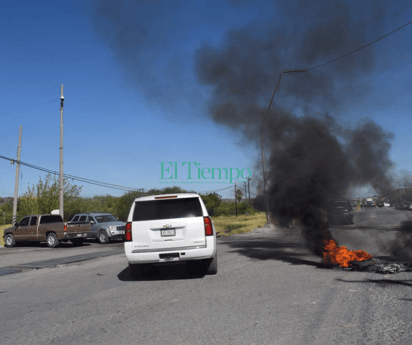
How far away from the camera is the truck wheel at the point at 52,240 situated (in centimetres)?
1927

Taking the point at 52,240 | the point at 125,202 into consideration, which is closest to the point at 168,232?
the point at 52,240

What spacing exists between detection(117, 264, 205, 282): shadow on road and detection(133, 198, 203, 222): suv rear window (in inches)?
53.3

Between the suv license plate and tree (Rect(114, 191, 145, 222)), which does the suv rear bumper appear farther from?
tree (Rect(114, 191, 145, 222))

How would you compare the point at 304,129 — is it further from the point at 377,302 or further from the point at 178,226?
the point at 377,302

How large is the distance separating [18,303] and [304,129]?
858cm

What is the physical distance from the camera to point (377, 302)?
5527 millimetres

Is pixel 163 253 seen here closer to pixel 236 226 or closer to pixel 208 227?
pixel 208 227

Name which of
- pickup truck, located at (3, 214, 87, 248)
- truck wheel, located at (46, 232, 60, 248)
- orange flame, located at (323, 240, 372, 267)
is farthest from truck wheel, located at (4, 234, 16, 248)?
orange flame, located at (323, 240, 372, 267)

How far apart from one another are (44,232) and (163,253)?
13.8 metres

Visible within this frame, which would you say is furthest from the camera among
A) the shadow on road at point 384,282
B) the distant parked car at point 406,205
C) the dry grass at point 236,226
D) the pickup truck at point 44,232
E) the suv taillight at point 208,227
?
the dry grass at point 236,226

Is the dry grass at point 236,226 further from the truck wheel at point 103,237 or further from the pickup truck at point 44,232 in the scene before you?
the pickup truck at point 44,232

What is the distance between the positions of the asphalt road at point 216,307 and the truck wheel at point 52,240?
10390 millimetres

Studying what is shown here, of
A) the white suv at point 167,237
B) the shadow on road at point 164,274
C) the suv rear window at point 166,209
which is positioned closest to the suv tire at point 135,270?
the shadow on road at point 164,274

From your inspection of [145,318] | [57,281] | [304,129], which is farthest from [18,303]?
[304,129]
